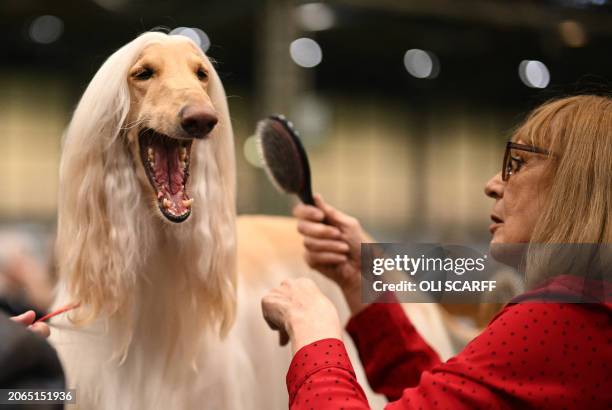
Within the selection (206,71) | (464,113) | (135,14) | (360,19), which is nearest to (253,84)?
(360,19)

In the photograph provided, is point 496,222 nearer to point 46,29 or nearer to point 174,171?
point 174,171

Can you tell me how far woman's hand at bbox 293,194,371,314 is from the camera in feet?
3.85

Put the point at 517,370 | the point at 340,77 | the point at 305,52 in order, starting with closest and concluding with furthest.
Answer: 1. the point at 517,370
2. the point at 305,52
3. the point at 340,77

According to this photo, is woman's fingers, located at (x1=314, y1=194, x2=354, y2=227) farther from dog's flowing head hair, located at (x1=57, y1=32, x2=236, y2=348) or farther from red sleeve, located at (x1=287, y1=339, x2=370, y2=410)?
red sleeve, located at (x1=287, y1=339, x2=370, y2=410)

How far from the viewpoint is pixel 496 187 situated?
96 cm

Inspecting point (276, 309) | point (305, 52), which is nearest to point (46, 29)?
point (305, 52)

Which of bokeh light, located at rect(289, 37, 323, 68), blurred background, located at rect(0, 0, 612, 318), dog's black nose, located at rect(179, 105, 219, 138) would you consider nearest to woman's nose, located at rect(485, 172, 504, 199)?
blurred background, located at rect(0, 0, 612, 318)

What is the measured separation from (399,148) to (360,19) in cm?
281

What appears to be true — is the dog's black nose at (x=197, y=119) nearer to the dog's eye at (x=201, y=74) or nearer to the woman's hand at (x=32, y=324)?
the dog's eye at (x=201, y=74)

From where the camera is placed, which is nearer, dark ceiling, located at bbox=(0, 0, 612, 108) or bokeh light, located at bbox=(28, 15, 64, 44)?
dark ceiling, located at bbox=(0, 0, 612, 108)

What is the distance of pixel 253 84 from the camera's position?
2348 millimetres

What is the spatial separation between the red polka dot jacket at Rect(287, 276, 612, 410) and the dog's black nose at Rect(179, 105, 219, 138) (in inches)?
10.9

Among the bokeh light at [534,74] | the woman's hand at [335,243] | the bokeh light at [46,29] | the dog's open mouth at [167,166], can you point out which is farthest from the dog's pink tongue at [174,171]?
the bokeh light at [46,29]

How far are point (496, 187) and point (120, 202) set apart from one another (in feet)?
1.53
